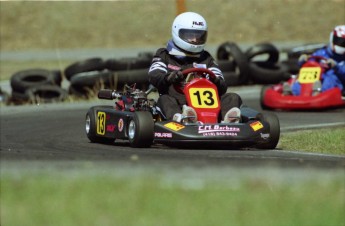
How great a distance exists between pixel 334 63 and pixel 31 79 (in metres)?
4.71

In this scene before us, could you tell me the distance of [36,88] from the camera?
15.7 metres

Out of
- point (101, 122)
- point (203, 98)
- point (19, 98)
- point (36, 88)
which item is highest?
point (203, 98)

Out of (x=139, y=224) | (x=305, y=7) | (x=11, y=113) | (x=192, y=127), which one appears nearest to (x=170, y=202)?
(x=139, y=224)

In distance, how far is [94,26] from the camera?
117ft

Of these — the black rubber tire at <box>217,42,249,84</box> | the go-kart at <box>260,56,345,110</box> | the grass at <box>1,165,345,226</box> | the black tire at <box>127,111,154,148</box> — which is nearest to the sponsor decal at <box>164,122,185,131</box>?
the black tire at <box>127,111,154,148</box>

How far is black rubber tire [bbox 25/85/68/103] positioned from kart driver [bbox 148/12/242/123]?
5.53 m

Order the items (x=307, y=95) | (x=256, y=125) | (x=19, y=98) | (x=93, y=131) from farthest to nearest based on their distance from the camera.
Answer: (x=19, y=98), (x=307, y=95), (x=93, y=131), (x=256, y=125)

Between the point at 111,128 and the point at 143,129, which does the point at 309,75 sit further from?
the point at 143,129

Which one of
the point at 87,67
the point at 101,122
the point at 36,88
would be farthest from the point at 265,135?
the point at 36,88

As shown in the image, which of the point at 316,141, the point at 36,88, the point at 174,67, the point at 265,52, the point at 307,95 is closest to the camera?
the point at 316,141

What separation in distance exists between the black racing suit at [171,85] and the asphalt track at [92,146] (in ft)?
1.36

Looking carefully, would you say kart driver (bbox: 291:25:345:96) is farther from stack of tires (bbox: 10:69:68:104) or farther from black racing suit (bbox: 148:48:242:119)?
black racing suit (bbox: 148:48:242:119)

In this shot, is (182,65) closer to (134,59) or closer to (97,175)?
(97,175)

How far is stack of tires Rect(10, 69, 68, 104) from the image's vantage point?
1573 centimetres
